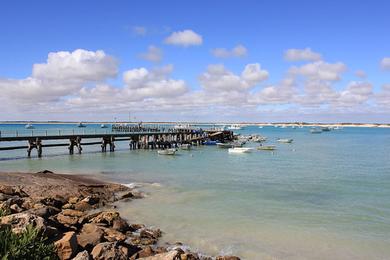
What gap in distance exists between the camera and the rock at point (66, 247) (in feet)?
36.2

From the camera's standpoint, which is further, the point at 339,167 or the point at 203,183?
the point at 339,167

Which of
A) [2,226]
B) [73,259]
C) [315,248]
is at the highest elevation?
[2,226]

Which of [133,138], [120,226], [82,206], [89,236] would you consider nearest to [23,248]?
[89,236]

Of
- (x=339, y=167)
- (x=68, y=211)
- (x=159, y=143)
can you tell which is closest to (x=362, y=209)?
(x=68, y=211)

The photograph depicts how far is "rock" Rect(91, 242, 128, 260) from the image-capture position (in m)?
11.5

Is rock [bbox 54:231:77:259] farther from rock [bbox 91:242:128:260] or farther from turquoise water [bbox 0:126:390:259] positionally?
turquoise water [bbox 0:126:390:259]

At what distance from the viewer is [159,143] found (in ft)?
222

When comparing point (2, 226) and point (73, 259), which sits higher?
point (2, 226)

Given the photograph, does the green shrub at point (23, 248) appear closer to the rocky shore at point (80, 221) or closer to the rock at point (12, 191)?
the rocky shore at point (80, 221)

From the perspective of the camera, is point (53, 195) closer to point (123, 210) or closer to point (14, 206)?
point (123, 210)

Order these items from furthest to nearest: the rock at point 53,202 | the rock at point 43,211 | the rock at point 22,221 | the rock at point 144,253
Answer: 1. the rock at point 53,202
2. the rock at point 43,211
3. the rock at point 144,253
4. the rock at point 22,221

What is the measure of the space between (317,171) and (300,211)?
1877cm

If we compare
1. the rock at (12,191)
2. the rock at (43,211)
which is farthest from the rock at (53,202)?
the rock at (43,211)

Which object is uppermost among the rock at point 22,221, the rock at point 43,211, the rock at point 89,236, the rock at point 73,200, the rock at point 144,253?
the rock at point 22,221
